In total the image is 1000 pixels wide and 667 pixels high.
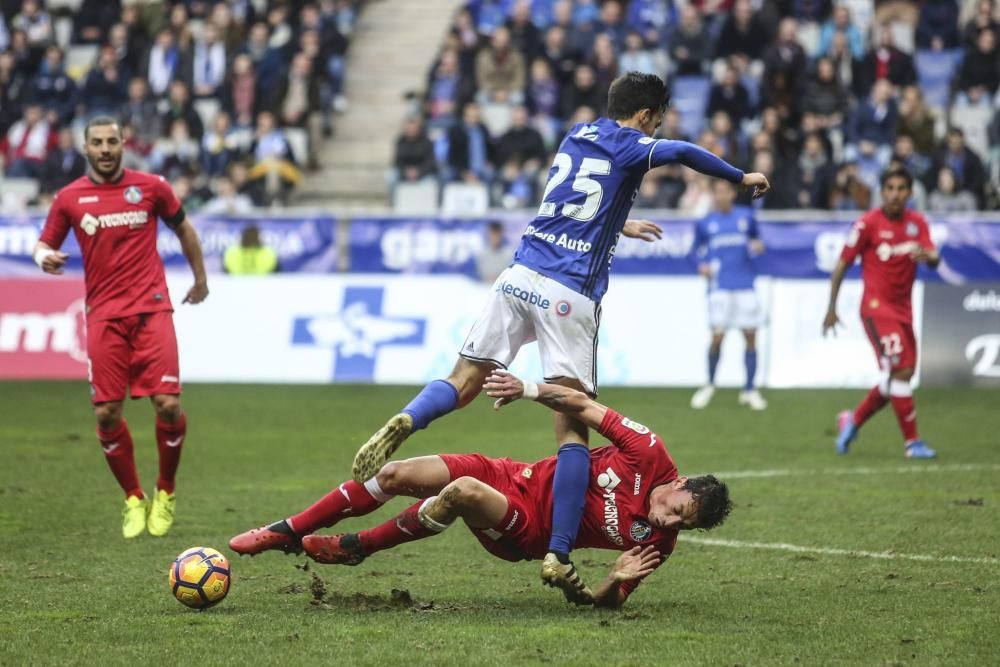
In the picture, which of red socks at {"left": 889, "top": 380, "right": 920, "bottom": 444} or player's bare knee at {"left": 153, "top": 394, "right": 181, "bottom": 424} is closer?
player's bare knee at {"left": 153, "top": 394, "right": 181, "bottom": 424}

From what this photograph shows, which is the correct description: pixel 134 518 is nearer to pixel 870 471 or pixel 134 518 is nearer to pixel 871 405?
pixel 870 471

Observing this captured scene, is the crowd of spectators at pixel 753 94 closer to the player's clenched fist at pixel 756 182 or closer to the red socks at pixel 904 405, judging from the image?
the red socks at pixel 904 405

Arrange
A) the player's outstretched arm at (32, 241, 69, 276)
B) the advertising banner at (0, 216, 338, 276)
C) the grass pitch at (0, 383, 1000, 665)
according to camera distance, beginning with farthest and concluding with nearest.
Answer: the advertising banner at (0, 216, 338, 276)
the player's outstretched arm at (32, 241, 69, 276)
the grass pitch at (0, 383, 1000, 665)

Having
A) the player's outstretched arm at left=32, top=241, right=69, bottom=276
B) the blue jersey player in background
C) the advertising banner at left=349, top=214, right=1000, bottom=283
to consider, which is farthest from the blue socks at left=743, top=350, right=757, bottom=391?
the player's outstretched arm at left=32, top=241, right=69, bottom=276

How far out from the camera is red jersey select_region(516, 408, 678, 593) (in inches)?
276

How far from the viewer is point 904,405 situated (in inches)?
500

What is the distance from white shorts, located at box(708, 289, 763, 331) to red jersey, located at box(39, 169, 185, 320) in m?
8.86

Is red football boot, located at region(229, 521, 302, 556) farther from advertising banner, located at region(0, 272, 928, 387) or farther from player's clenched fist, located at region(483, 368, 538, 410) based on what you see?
advertising banner, located at region(0, 272, 928, 387)

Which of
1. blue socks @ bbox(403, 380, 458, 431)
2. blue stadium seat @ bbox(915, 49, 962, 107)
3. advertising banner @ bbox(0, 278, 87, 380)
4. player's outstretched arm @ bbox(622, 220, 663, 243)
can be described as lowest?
advertising banner @ bbox(0, 278, 87, 380)

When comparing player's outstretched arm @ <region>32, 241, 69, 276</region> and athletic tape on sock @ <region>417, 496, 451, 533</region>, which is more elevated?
player's outstretched arm @ <region>32, 241, 69, 276</region>

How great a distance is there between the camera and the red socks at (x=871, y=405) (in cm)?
1285

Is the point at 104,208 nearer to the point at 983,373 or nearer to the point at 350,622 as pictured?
the point at 350,622

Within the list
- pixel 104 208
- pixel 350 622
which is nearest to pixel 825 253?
pixel 104 208

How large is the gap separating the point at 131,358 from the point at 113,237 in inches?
28.5
